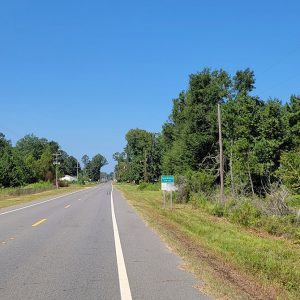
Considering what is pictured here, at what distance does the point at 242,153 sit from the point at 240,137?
223 centimetres

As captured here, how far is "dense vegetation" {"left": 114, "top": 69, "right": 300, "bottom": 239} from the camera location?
22500mm

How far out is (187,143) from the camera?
5656 centimetres

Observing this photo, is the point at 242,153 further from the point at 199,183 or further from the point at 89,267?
the point at 89,267

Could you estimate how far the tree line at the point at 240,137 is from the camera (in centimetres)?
3894

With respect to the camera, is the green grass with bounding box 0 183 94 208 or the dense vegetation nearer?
the dense vegetation

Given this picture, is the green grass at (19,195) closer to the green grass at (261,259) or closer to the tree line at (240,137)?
the tree line at (240,137)

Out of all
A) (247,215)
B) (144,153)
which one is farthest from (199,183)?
(144,153)

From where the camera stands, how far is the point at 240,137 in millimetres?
41969

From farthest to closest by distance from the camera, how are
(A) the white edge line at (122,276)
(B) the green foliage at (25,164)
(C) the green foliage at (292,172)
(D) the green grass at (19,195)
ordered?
1. (B) the green foliage at (25,164)
2. (D) the green grass at (19,195)
3. (C) the green foliage at (292,172)
4. (A) the white edge line at (122,276)

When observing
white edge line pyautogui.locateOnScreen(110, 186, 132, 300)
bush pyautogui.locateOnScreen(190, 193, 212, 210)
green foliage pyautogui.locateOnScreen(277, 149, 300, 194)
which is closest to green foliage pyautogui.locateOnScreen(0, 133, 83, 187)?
bush pyautogui.locateOnScreen(190, 193, 212, 210)

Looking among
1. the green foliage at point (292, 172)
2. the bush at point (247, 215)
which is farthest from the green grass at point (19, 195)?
the green foliage at point (292, 172)

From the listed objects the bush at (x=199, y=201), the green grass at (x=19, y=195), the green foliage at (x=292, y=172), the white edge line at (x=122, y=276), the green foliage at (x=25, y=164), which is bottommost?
the white edge line at (x=122, y=276)

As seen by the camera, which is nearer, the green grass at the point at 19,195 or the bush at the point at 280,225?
the bush at the point at 280,225

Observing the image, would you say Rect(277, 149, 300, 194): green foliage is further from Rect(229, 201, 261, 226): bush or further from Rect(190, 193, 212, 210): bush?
Rect(190, 193, 212, 210): bush
